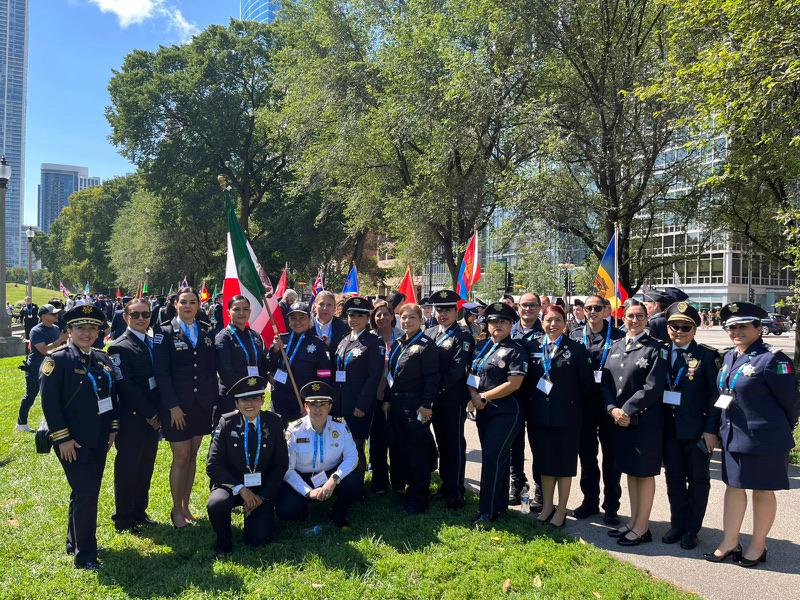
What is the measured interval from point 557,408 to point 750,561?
6.27 feet

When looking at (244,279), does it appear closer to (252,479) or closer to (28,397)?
(252,479)

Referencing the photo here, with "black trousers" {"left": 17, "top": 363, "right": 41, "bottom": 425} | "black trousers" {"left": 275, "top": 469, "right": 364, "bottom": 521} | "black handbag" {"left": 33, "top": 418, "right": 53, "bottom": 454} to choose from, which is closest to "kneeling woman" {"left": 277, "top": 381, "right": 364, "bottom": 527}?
"black trousers" {"left": 275, "top": 469, "right": 364, "bottom": 521}

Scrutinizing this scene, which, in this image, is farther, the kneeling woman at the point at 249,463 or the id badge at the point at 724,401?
the kneeling woman at the point at 249,463

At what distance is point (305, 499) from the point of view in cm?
569

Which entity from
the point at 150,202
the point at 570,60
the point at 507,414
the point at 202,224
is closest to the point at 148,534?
the point at 507,414

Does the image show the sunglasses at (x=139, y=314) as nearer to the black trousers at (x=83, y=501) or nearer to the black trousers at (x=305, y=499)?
the black trousers at (x=83, y=501)

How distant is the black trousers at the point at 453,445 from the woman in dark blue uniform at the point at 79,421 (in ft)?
10.7

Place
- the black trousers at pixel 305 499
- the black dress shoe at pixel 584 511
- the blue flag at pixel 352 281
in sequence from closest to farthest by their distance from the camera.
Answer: the black trousers at pixel 305 499
the black dress shoe at pixel 584 511
the blue flag at pixel 352 281

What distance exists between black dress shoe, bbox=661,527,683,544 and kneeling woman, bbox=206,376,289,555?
3.54m

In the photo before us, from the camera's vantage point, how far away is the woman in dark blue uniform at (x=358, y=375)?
20.5 ft

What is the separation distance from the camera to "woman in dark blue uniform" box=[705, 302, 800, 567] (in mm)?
4543

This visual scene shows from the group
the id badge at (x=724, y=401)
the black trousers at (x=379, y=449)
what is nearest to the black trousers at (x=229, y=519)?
the black trousers at (x=379, y=449)

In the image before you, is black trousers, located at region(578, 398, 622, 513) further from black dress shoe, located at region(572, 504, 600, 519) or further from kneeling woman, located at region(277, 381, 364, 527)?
kneeling woman, located at region(277, 381, 364, 527)

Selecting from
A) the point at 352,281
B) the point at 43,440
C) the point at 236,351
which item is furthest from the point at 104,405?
the point at 352,281
